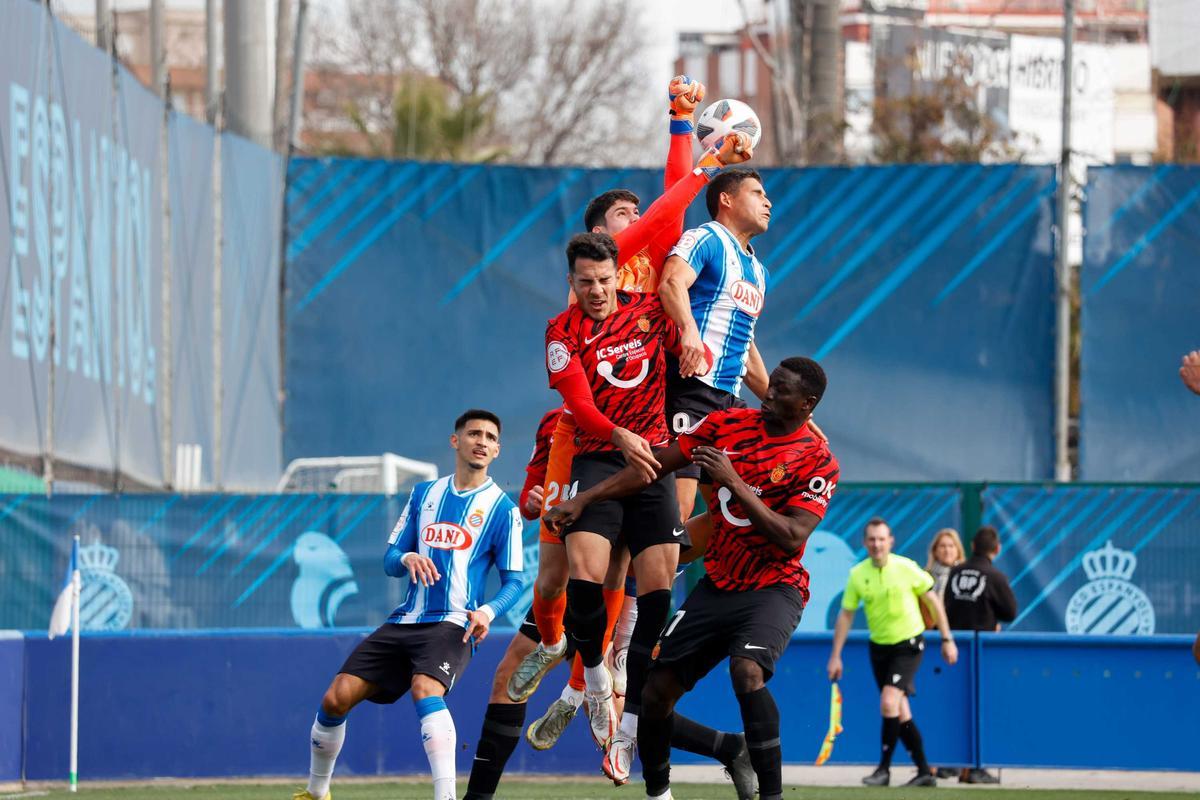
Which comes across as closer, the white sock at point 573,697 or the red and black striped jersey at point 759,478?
A: the red and black striped jersey at point 759,478

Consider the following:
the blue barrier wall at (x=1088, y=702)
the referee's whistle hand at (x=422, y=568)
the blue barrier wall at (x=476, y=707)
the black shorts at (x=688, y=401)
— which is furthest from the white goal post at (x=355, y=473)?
the black shorts at (x=688, y=401)

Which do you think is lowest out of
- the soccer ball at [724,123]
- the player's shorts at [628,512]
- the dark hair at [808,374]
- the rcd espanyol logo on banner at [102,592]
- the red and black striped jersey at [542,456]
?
the rcd espanyol logo on banner at [102,592]

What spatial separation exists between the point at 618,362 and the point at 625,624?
1.56 m

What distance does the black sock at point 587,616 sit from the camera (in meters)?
8.80

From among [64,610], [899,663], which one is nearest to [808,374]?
[899,663]

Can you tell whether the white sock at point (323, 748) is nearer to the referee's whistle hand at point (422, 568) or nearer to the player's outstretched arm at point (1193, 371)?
the referee's whistle hand at point (422, 568)

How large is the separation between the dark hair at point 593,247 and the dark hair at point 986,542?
783 cm

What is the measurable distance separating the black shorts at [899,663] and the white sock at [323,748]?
552 cm

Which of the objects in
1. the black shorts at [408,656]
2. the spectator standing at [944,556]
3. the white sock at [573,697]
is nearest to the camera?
the white sock at [573,697]

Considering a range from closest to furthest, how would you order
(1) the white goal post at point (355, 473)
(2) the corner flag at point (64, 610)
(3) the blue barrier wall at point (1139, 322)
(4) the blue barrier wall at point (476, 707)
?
(2) the corner flag at point (64, 610) → (4) the blue barrier wall at point (476, 707) → (3) the blue barrier wall at point (1139, 322) → (1) the white goal post at point (355, 473)

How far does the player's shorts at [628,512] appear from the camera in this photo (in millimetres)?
8797

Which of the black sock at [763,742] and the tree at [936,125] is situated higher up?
the tree at [936,125]

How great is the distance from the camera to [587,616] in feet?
29.0

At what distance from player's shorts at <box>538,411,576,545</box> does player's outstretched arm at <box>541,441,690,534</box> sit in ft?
0.81
